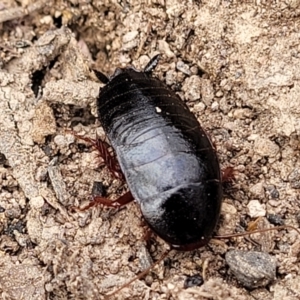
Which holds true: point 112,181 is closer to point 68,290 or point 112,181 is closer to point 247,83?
point 68,290

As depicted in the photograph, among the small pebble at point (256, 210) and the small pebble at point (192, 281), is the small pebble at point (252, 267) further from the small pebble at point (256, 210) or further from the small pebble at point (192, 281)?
the small pebble at point (256, 210)

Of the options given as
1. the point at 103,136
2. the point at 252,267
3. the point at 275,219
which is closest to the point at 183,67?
the point at 103,136

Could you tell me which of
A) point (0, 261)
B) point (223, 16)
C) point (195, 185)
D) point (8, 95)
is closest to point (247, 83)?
point (223, 16)

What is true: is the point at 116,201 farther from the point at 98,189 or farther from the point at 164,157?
the point at 164,157

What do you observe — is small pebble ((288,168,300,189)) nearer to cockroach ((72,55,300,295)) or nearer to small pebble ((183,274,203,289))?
cockroach ((72,55,300,295))

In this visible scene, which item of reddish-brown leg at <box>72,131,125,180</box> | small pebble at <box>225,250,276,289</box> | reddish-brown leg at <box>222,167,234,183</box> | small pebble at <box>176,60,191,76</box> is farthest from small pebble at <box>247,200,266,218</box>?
small pebble at <box>176,60,191,76</box>

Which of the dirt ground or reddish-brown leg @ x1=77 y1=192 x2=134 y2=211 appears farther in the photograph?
reddish-brown leg @ x1=77 y1=192 x2=134 y2=211

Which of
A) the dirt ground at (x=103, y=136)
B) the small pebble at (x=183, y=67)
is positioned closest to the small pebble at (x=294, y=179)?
the dirt ground at (x=103, y=136)
